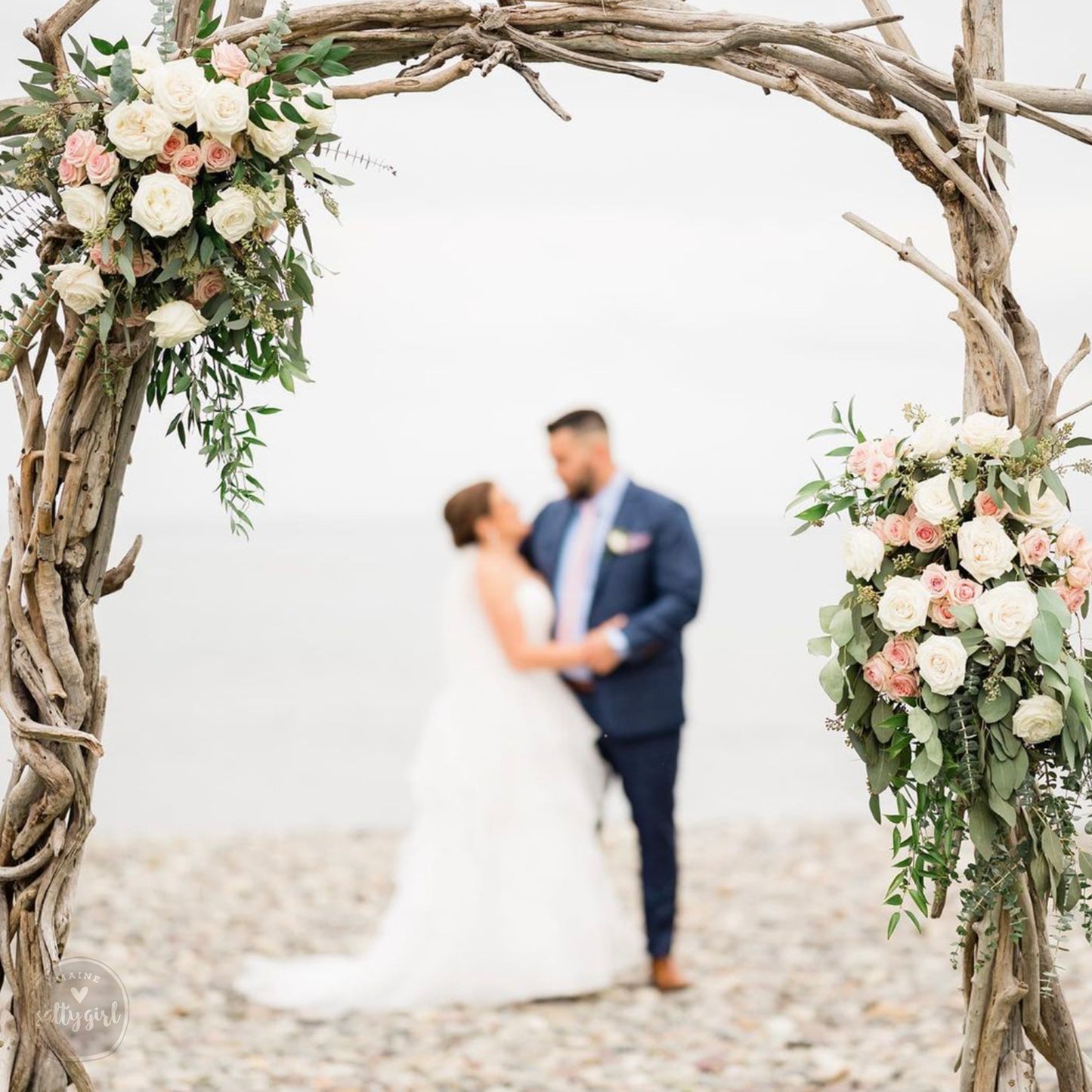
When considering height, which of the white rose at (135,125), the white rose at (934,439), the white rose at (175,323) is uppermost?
the white rose at (135,125)

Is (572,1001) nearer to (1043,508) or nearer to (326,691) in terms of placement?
(1043,508)

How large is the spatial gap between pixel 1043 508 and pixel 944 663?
0.82 feet

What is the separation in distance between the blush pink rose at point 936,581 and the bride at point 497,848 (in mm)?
2047

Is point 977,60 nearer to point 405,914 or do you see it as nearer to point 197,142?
point 197,142

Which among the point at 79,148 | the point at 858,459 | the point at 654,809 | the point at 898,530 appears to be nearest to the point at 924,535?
the point at 898,530

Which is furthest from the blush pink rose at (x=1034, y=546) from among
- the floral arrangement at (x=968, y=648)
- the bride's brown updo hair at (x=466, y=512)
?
the bride's brown updo hair at (x=466, y=512)

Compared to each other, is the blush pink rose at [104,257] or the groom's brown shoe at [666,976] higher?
the blush pink rose at [104,257]

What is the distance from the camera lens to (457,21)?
172 centimetres

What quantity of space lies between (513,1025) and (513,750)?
0.78m

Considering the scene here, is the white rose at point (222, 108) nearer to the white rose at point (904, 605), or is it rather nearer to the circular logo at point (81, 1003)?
the white rose at point (904, 605)

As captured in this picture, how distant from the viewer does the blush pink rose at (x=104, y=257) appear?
162cm

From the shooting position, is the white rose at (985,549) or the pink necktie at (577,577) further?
the pink necktie at (577,577)

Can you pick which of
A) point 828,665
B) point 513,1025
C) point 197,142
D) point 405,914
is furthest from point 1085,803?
point 405,914

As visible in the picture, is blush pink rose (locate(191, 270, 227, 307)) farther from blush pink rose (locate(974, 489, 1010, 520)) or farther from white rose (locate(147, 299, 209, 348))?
blush pink rose (locate(974, 489, 1010, 520))
